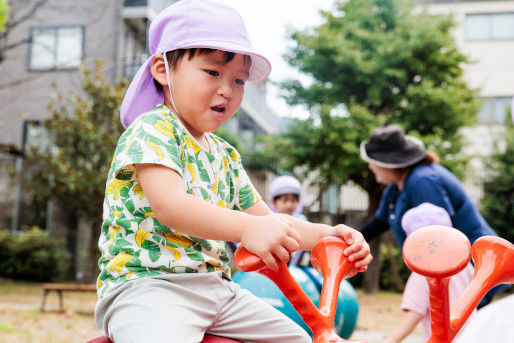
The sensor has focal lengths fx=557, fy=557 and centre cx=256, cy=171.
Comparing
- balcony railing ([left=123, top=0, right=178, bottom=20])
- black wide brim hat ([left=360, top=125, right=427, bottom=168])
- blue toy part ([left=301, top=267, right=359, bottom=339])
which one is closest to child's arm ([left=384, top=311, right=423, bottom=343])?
black wide brim hat ([left=360, top=125, right=427, bottom=168])

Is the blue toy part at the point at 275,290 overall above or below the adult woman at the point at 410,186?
below

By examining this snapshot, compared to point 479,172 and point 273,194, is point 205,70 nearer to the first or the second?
point 273,194

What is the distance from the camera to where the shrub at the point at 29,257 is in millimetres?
13094

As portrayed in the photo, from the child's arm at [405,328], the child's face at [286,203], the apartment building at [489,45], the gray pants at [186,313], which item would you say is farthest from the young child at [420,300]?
the apartment building at [489,45]

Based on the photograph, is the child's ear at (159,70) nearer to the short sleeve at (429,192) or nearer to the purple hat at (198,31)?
the purple hat at (198,31)

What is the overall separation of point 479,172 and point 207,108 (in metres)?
14.0

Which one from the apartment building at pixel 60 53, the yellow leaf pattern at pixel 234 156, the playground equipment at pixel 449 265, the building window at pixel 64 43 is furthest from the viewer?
the building window at pixel 64 43

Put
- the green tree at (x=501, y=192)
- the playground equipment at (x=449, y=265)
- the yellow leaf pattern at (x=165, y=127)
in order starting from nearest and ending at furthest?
the playground equipment at (x=449, y=265), the yellow leaf pattern at (x=165, y=127), the green tree at (x=501, y=192)

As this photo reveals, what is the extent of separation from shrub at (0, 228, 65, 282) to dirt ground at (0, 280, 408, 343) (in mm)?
414

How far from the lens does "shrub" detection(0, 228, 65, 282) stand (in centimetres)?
1309

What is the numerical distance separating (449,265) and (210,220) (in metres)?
0.51

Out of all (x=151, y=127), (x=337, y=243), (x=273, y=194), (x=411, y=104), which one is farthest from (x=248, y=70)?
(x=411, y=104)

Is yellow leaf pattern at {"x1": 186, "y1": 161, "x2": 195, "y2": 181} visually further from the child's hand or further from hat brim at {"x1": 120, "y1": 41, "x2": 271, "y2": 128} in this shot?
the child's hand

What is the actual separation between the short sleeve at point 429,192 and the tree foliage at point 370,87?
7.81 metres
